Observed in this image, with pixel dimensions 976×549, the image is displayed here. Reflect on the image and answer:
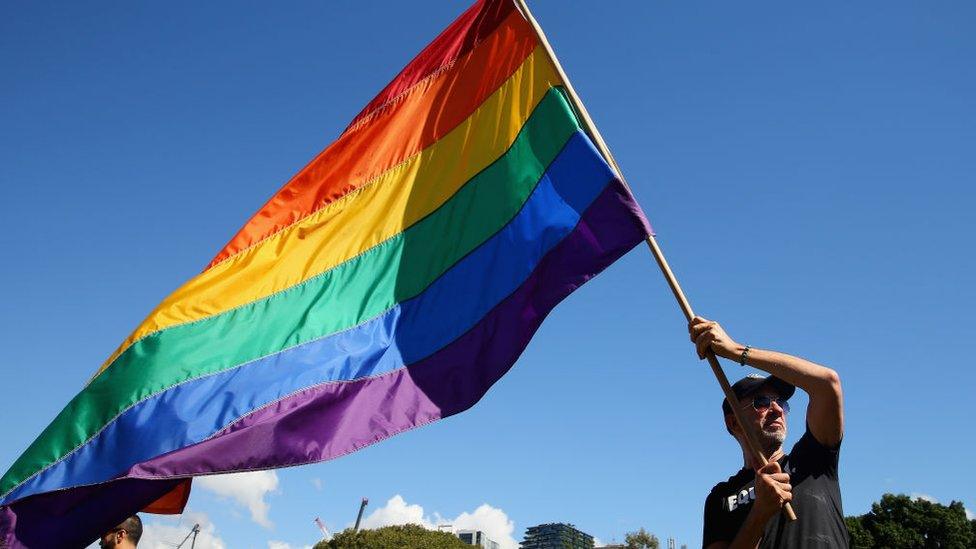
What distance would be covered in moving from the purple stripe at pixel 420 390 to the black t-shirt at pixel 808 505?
5.82 feet

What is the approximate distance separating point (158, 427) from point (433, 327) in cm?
196

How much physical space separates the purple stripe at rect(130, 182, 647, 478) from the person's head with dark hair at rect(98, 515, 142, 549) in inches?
77.6

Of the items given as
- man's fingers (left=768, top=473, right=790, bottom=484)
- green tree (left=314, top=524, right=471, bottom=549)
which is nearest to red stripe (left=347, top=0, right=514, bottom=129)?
man's fingers (left=768, top=473, right=790, bottom=484)

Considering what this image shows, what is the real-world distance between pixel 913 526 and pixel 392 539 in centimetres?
3608

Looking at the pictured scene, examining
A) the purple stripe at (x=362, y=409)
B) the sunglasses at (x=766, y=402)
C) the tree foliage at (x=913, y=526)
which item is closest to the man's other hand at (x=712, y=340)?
the sunglasses at (x=766, y=402)

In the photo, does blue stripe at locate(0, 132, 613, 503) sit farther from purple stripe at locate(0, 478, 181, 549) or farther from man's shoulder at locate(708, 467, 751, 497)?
man's shoulder at locate(708, 467, 751, 497)

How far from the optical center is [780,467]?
3.49m

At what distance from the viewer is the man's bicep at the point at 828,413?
328 cm

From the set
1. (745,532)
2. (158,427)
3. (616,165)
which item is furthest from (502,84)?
(745,532)

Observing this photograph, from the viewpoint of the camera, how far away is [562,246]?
212 inches

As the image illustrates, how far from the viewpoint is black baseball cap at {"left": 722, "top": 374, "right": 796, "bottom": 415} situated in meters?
3.79

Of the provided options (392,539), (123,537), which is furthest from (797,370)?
(392,539)

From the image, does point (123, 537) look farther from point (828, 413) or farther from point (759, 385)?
point (828, 413)

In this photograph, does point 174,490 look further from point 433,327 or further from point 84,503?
point 433,327
